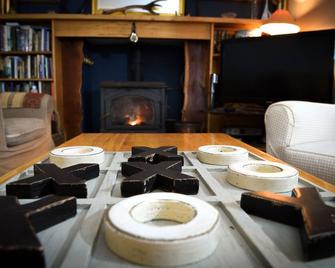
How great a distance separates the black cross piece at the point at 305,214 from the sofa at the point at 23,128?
1.60 m

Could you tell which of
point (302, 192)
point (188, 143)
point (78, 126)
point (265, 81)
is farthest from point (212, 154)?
point (78, 126)

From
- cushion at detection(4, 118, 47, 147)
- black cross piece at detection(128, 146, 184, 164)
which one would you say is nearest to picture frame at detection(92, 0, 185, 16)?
cushion at detection(4, 118, 47, 147)

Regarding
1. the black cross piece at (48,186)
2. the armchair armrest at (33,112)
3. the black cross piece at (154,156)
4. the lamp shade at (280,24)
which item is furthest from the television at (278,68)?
the black cross piece at (48,186)

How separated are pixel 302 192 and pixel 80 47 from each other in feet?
9.09

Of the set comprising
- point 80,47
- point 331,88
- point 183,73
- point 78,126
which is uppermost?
point 80,47

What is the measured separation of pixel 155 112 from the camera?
9.25 ft

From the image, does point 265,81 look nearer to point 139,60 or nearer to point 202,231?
point 139,60

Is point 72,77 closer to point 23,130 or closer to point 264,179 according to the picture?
point 23,130

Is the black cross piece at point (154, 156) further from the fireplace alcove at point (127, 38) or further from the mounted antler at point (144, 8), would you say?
the mounted antler at point (144, 8)

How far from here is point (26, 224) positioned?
327mm

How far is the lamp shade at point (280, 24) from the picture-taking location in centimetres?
229

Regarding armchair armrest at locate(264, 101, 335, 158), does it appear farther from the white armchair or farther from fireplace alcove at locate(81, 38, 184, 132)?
fireplace alcove at locate(81, 38, 184, 132)

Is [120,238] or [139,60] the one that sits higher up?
[139,60]

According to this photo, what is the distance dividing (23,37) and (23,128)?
1.27m
